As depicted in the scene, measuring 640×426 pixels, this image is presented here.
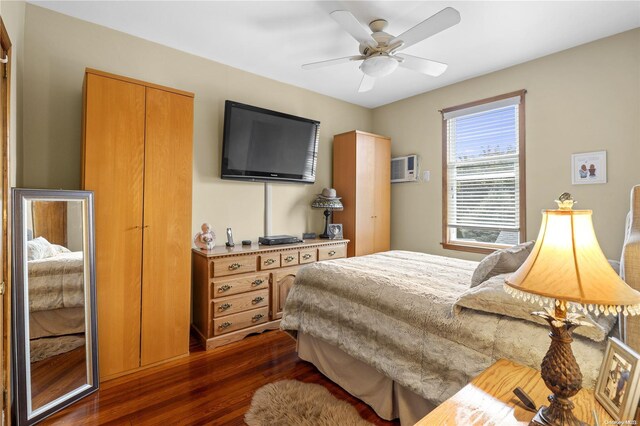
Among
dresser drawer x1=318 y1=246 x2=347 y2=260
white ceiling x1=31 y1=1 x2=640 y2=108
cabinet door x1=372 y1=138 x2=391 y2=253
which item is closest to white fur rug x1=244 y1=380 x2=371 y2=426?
dresser drawer x1=318 y1=246 x2=347 y2=260

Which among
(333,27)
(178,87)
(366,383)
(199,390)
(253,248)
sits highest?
(333,27)

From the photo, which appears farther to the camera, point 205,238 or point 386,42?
point 205,238

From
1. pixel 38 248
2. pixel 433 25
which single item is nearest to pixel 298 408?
pixel 38 248

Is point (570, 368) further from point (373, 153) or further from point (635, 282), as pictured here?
point (373, 153)

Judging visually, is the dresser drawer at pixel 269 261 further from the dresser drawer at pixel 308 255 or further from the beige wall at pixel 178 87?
the beige wall at pixel 178 87

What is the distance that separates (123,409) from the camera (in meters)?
1.97

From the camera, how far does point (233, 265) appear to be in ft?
9.52

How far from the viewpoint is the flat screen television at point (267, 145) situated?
3219mm

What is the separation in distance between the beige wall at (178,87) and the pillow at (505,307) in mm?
2595

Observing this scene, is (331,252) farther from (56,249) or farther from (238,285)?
(56,249)

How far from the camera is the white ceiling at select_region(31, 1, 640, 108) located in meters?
2.34

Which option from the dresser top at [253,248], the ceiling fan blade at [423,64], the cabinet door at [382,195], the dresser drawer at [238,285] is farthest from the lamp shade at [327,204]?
the ceiling fan blade at [423,64]

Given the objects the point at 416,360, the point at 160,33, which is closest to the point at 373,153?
the point at 160,33

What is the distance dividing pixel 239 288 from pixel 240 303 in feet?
0.48
